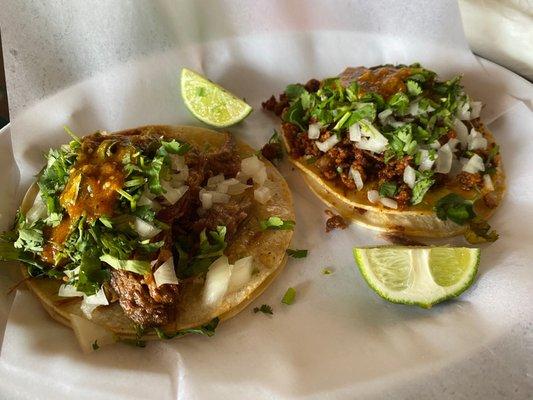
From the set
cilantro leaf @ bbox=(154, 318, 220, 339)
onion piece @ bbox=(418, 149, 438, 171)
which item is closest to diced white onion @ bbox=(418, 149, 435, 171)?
onion piece @ bbox=(418, 149, 438, 171)

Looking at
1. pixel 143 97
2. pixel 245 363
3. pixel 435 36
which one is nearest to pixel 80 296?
pixel 245 363

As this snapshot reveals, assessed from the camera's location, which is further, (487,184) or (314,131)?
(314,131)

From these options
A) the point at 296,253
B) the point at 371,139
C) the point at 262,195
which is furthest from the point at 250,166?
the point at 371,139

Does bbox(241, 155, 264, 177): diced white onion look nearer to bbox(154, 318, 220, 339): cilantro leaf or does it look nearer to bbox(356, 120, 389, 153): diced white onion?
bbox(356, 120, 389, 153): diced white onion

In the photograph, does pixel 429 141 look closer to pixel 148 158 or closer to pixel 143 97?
pixel 148 158

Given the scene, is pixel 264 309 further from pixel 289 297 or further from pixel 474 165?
pixel 474 165

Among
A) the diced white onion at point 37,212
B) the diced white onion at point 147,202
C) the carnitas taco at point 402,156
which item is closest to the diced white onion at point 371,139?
the carnitas taco at point 402,156

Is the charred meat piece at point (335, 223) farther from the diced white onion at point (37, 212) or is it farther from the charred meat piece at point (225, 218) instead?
the diced white onion at point (37, 212)
